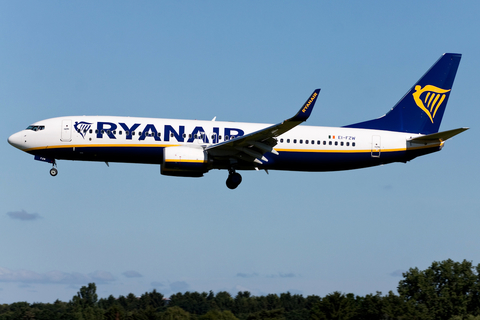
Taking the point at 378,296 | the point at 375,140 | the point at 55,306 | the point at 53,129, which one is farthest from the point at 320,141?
the point at 55,306

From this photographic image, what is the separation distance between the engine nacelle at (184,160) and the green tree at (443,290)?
59.7 meters

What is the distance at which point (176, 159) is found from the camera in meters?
34.4

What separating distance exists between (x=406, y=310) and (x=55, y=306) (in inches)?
3499

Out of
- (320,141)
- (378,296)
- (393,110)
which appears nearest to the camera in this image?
(320,141)

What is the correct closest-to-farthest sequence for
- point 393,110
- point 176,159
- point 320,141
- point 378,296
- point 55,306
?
point 176,159 → point 320,141 → point 393,110 → point 378,296 → point 55,306

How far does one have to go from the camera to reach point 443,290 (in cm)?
8812

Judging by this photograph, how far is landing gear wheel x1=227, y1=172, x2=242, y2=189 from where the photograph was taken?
37.2 m

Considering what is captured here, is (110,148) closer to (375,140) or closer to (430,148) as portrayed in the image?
(375,140)

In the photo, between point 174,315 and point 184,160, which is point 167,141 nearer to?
point 184,160

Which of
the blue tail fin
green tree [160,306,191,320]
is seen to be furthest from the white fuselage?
green tree [160,306,191,320]

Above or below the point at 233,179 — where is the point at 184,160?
above

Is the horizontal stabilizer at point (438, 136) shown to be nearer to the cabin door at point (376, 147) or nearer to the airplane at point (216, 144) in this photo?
the airplane at point (216, 144)

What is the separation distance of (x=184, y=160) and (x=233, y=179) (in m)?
3.99

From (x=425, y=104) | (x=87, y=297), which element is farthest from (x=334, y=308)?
(x=87, y=297)
